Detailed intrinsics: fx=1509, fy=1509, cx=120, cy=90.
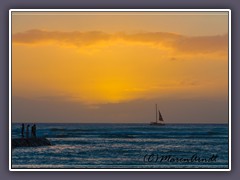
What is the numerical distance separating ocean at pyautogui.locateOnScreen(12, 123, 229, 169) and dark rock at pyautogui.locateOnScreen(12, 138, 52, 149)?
3 cm

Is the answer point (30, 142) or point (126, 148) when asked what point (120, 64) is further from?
point (30, 142)

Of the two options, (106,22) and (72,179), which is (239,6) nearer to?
(106,22)

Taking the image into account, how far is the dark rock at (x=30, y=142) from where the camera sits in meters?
12.9

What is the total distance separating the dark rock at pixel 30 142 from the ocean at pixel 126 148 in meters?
0.03

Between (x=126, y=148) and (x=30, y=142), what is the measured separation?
82 centimetres

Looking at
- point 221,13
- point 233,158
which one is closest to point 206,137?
point 233,158

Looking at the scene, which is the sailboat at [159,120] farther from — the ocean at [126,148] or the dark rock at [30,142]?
the dark rock at [30,142]

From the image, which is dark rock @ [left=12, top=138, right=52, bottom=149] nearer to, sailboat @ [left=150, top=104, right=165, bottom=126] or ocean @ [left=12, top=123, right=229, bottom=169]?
ocean @ [left=12, top=123, right=229, bottom=169]

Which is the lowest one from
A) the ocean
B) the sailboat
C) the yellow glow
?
the ocean

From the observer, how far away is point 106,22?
12.9 meters

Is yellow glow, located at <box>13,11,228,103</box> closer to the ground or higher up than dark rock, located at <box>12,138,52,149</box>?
higher up

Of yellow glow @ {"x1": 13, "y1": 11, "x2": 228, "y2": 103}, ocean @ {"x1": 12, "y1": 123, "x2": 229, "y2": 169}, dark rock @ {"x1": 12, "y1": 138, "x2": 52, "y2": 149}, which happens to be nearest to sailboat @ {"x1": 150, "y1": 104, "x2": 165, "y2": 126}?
ocean @ {"x1": 12, "y1": 123, "x2": 229, "y2": 169}

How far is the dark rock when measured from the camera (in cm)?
1288

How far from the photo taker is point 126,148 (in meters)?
12.9
